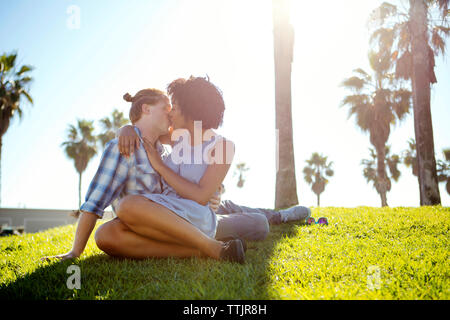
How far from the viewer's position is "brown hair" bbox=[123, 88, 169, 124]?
9.22ft

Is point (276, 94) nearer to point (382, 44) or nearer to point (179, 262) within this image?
point (179, 262)

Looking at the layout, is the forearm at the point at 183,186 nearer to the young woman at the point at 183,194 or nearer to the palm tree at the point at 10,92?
the young woman at the point at 183,194

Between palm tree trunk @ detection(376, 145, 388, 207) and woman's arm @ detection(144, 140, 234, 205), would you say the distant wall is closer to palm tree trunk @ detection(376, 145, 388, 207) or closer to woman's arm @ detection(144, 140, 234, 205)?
palm tree trunk @ detection(376, 145, 388, 207)

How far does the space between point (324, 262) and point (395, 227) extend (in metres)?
2.10

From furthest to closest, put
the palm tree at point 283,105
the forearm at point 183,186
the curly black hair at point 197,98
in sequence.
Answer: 1. the palm tree at point 283,105
2. the curly black hair at point 197,98
3. the forearm at point 183,186

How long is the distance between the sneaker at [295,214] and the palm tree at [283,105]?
2445 millimetres

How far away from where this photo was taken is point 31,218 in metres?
30.5

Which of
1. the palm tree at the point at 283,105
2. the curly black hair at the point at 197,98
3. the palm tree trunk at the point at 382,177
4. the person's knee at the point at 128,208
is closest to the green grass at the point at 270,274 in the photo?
the person's knee at the point at 128,208

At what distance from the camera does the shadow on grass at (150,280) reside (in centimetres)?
172

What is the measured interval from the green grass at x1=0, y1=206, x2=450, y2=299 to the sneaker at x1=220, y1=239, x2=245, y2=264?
84mm

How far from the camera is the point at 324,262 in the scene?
2.33 metres

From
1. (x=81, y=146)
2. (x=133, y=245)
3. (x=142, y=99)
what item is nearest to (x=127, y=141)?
(x=142, y=99)

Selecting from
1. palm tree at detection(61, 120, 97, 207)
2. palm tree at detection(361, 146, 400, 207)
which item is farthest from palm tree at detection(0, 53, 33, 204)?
palm tree at detection(361, 146, 400, 207)
